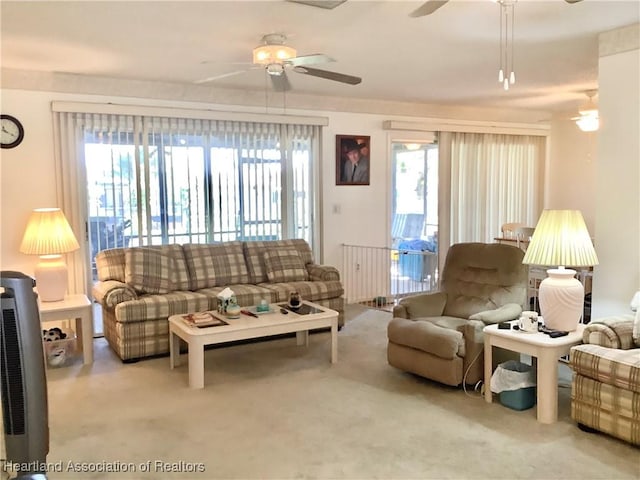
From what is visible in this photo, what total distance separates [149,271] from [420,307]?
242cm

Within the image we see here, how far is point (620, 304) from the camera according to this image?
12.4 feet

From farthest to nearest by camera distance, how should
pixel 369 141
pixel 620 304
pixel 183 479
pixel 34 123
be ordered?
pixel 369 141
pixel 34 123
pixel 620 304
pixel 183 479

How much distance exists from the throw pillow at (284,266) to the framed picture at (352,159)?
1420mm

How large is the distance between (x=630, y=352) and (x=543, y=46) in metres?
2.45

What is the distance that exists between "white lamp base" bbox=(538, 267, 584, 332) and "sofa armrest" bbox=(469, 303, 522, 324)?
36cm

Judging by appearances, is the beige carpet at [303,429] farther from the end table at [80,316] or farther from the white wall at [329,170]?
the white wall at [329,170]

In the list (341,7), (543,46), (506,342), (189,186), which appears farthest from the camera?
(189,186)

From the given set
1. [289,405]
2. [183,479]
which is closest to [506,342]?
[289,405]

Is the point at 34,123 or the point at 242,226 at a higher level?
the point at 34,123

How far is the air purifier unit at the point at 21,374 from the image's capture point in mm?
1737

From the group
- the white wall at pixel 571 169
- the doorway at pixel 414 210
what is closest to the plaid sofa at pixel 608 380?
the doorway at pixel 414 210

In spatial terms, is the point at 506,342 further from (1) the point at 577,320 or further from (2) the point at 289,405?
(2) the point at 289,405

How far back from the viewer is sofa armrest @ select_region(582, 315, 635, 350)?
309cm

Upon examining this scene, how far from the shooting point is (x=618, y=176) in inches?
149
